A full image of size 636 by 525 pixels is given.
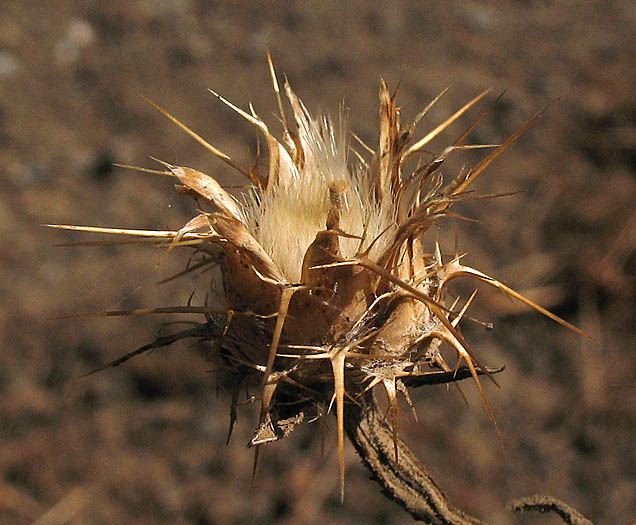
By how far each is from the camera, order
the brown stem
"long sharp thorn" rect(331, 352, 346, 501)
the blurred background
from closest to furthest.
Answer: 1. "long sharp thorn" rect(331, 352, 346, 501)
2. the brown stem
3. the blurred background

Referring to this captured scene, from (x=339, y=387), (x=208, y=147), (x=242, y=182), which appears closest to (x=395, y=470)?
(x=339, y=387)

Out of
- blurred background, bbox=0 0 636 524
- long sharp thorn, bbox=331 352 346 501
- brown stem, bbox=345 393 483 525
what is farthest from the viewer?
blurred background, bbox=0 0 636 524

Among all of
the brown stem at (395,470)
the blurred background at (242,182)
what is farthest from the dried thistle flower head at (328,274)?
the blurred background at (242,182)

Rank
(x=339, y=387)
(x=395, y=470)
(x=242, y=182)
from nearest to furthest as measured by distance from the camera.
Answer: (x=339, y=387), (x=395, y=470), (x=242, y=182)

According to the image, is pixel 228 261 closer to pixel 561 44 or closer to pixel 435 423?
pixel 435 423

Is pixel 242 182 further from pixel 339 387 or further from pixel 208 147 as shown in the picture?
pixel 339 387

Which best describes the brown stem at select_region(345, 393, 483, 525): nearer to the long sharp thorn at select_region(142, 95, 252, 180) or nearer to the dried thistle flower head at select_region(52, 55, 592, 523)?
the dried thistle flower head at select_region(52, 55, 592, 523)

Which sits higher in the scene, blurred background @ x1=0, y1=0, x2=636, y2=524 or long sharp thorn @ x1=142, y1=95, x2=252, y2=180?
long sharp thorn @ x1=142, y1=95, x2=252, y2=180

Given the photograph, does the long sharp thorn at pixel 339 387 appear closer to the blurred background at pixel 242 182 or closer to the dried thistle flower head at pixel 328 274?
the dried thistle flower head at pixel 328 274

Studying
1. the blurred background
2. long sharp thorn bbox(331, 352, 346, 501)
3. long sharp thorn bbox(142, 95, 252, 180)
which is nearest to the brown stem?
long sharp thorn bbox(331, 352, 346, 501)
